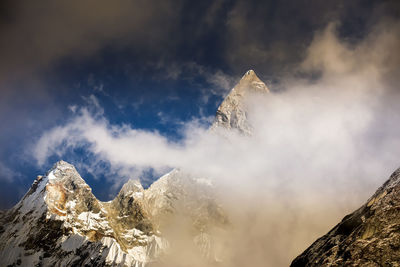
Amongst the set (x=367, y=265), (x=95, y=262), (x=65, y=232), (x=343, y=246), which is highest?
(x=65, y=232)

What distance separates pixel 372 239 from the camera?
47.7 ft

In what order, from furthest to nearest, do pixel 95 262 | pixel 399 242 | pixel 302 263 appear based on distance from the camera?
1. pixel 95 262
2. pixel 302 263
3. pixel 399 242

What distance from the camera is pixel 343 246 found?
16547mm

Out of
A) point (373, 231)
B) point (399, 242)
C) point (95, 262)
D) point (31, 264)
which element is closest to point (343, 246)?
point (373, 231)

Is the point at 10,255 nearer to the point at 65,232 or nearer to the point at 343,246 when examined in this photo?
the point at 65,232

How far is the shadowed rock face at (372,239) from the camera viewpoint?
1355cm

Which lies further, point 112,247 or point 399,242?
point 112,247

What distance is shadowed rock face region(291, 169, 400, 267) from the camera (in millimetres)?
13555

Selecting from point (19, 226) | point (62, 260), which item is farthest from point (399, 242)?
point (19, 226)

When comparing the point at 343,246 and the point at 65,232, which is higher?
the point at 65,232

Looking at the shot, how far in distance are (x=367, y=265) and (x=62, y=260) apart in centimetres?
18847

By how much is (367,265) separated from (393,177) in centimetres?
751

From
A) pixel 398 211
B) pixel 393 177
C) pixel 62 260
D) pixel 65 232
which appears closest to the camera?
pixel 398 211

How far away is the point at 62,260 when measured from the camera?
159875 millimetres
